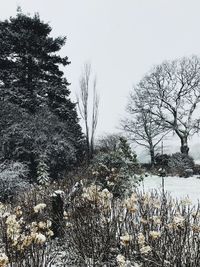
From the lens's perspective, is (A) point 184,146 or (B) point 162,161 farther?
(A) point 184,146

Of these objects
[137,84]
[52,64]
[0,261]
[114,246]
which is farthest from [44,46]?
[0,261]

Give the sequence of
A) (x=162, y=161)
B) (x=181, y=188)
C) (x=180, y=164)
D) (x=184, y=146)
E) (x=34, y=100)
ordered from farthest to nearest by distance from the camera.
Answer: (x=184, y=146) → (x=162, y=161) → (x=180, y=164) → (x=34, y=100) → (x=181, y=188)

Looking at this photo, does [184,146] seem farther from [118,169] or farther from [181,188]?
[118,169]

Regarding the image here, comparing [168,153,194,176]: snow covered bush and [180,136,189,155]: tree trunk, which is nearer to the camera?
[168,153,194,176]: snow covered bush

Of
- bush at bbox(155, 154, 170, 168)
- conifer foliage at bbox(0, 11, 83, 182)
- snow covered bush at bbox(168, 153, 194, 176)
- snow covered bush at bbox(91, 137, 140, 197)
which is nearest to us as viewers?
snow covered bush at bbox(91, 137, 140, 197)

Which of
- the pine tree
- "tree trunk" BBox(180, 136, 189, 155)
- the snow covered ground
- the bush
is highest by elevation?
the pine tree

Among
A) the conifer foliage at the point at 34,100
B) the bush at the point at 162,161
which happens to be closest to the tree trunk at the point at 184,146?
the bush at the point at 162,161

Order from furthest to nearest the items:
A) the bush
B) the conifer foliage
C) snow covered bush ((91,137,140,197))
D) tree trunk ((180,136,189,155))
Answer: tree trunk ((180,136,189,155)) → the bush → the conifer foliage → snow covered bush ((91,137,140,197))

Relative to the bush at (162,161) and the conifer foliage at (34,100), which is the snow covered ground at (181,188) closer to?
the conifer foliage at (34,100)

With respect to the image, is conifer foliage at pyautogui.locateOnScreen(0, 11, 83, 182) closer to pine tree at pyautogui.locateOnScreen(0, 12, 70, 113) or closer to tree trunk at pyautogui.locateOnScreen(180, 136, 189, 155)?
pine tree at pyautogui.locateOnScreen(0, 12, 70, 113)

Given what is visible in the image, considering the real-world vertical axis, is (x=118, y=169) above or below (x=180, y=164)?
below

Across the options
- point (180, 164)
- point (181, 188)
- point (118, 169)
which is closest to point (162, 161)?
point (180, 164)

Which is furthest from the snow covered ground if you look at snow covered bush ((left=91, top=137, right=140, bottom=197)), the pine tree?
the pine tree

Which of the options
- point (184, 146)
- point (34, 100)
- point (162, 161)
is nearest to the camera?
point (34, 100)
